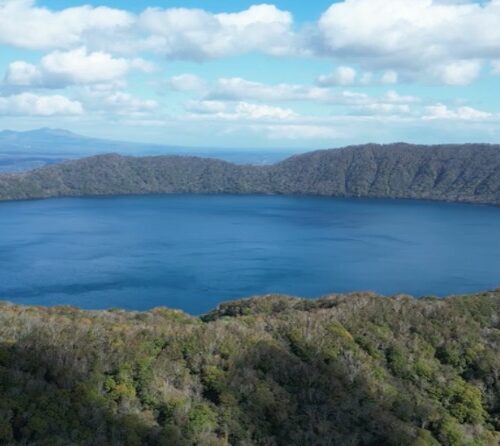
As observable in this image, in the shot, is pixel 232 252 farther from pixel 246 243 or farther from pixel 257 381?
pixel 257 381

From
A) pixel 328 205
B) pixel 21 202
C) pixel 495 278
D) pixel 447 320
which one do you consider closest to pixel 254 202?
pixel 328 205

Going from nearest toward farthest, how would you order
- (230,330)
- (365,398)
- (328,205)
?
(365,398) → (230,330) → (328,205)

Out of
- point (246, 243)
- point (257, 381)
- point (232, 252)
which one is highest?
point (257, 381)

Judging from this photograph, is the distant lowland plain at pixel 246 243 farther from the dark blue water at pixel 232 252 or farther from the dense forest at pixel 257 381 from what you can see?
the dense forest at pixel 257 381

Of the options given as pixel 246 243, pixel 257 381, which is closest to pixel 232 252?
pixel 246 243

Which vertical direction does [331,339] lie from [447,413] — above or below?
above

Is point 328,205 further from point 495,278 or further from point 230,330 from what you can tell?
point 230,330
